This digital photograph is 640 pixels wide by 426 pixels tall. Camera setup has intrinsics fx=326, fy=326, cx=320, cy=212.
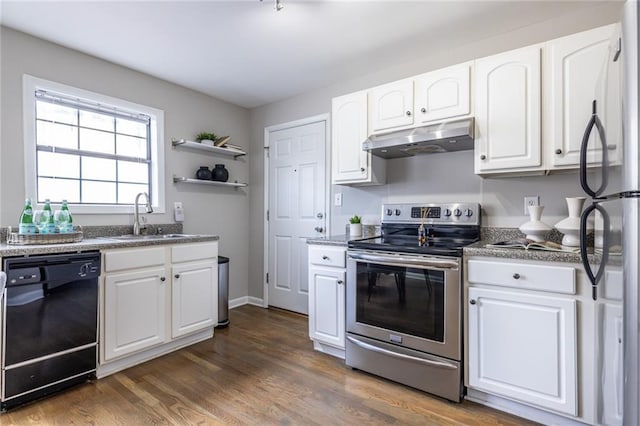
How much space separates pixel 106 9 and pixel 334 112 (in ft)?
5.71

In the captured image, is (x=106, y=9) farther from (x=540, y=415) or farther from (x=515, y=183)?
(x=540, y=415)

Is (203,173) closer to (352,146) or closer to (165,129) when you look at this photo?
(165,129)

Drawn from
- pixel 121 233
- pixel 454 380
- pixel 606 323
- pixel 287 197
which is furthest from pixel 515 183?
pixel 121 233

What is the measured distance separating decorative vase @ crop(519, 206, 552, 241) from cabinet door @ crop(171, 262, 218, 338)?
2.46 meters

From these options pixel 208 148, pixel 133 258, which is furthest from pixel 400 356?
pixel 208 148

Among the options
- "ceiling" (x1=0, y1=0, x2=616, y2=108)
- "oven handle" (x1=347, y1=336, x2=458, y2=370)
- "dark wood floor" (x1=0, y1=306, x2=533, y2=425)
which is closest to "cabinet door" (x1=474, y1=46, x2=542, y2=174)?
"ceiling" (x1=0, y1=0, x2=616, y2=108)

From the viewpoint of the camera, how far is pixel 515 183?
2.35 metres

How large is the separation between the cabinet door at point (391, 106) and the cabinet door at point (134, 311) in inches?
80.8

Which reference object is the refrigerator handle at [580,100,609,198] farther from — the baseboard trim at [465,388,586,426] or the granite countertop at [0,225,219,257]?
the granite countertop at [0,225,219,257]

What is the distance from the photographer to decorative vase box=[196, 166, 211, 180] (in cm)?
344

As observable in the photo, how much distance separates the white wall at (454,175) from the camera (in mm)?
2207

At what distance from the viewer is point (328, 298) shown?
251cm

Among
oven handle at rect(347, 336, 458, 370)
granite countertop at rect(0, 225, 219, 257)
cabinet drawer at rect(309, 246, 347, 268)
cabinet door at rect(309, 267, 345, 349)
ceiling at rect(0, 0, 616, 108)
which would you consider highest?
ceiling at rect(0, 0, 616, 108)

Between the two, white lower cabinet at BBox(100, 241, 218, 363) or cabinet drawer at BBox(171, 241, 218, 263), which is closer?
white lower cabinet at BBox(100, 241, 218, 363)
